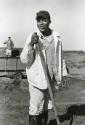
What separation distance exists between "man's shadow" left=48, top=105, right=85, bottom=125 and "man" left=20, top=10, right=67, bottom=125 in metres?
0.88

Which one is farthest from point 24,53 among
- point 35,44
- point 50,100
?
point 50,100

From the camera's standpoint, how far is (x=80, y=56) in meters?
Result: 9.55

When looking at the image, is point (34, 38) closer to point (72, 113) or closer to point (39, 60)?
point (39, 60)

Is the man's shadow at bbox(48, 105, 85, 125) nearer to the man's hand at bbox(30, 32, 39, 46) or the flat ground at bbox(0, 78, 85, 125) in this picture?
the flat ground at bbox(0, 78, 85, 125)

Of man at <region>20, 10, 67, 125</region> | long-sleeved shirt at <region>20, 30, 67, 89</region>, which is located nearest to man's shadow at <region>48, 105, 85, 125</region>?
man at <region>20, 10, 67, 125</region>

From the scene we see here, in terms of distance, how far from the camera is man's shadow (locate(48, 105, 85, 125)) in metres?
5.06

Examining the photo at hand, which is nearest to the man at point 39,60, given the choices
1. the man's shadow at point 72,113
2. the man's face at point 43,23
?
the man's face at point 43,23

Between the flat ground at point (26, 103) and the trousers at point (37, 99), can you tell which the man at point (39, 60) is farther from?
the flat ground at point (26, 103)

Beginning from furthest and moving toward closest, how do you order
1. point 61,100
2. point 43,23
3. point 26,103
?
point 61,100, point 26,103, point 43,23

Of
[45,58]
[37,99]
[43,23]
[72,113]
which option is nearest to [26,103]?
[72,113]

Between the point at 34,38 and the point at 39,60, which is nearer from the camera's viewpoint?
the point at 34,38

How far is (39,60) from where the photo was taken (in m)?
4.00

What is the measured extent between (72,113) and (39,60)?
1.69 m

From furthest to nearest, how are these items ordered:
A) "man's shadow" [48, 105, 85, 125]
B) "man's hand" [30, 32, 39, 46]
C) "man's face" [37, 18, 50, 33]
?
"man's shadow" [48, 105, 85, 125] → "man's face" [37, 18, 50, 33] → "man's hand" [30, 32, 39, 46]
